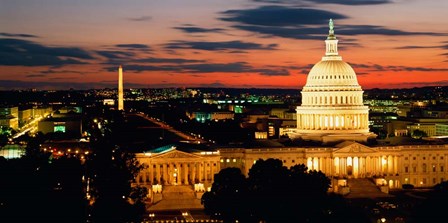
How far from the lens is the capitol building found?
12950 cm

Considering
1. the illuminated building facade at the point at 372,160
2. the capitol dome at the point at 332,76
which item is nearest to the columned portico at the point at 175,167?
the illuminated building facade at the point at 372,160

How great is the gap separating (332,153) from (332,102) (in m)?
15.1

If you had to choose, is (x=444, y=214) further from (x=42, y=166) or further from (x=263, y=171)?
(x=42, y=166)

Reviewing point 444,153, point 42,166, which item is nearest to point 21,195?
point 42,166

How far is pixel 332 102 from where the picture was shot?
152375mm

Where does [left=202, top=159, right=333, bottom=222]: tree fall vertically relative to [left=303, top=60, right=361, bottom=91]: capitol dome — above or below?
below

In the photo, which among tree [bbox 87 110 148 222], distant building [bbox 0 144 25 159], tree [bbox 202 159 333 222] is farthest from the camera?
distant building [bbox 0 144 25 159]

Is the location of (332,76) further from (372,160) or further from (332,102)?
(372,160)

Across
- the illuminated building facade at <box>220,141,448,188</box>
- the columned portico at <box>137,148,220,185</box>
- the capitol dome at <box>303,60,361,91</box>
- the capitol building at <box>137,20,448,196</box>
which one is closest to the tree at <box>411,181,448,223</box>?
the capitol building at <box>137,20,448,196</box>

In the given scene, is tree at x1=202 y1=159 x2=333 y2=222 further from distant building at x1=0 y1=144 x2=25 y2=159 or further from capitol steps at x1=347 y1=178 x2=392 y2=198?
distant building at x1=0 y1=144 x2=25 y2=159

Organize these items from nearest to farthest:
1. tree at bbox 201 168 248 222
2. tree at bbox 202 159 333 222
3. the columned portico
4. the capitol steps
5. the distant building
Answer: tree at bbox 202 159 333 222 < tree at bbox 201 168 248 222 < the capitol steps < the columned portico < the distant building

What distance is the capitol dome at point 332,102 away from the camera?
151m

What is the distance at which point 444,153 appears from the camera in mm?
140500

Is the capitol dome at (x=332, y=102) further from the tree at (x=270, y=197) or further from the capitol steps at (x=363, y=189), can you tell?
the tree at (x=270, y=197)
